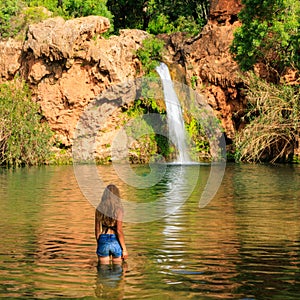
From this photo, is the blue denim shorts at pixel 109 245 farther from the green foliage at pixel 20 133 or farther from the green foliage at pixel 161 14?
the green foliage at pixel 161 14

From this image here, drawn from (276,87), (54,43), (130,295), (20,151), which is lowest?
(130,295)

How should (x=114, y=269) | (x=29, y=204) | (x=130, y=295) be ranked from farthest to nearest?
(x=29, y=204) → (x=114, y=269) → (x=130, y=295)

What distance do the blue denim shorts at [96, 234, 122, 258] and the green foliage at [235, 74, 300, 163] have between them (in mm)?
26889

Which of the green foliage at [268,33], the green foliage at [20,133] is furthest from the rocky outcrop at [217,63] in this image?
the green foliage at [20,133]

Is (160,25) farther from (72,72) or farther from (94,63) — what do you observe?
(72,72)

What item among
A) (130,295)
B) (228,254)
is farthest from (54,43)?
(130,295)

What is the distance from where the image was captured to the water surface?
404 inches

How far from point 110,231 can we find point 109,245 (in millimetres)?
219

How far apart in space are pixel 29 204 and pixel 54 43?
2153 cm

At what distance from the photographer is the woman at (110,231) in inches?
462

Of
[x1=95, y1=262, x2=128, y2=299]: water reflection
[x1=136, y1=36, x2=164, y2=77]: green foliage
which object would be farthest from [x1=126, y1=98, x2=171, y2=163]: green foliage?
[x1=95, y1=262, x2=128, y2=299]: water reflection

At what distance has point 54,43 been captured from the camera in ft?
134

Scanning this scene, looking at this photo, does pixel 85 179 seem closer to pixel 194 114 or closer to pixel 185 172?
pixel 185 172

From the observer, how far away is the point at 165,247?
13.6 metres
